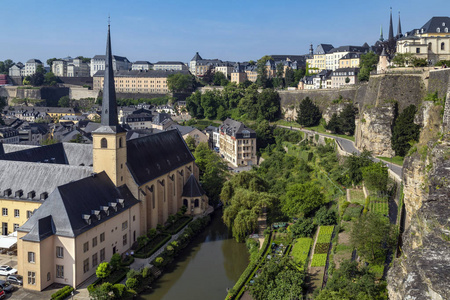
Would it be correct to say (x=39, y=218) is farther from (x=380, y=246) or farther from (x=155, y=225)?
(x=380, y=246)

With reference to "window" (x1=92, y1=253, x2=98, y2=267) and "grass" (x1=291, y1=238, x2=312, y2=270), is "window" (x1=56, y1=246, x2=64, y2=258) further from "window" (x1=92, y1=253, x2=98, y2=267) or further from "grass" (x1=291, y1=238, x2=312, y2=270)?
"grass" (x1=291, y1=238, x2=312, y2=270)

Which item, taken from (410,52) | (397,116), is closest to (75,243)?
(397,116)

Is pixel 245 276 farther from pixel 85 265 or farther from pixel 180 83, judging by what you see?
pixel 180 83

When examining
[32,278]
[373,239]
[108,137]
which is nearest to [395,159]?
[373,239]

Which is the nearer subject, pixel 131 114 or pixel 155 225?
pixel 155 225

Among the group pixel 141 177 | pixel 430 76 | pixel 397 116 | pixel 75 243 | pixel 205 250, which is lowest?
pixel 205 250

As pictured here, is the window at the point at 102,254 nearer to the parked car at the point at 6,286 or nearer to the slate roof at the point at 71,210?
the slate roof at the point at 71,210
